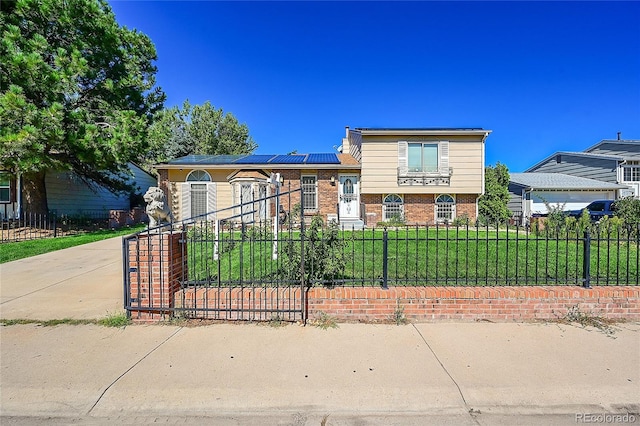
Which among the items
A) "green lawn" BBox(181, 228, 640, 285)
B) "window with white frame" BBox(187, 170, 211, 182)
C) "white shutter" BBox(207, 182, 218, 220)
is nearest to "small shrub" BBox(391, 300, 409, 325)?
"green lawn" BBox(181, 228, 640, 285)

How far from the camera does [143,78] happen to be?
15.9m

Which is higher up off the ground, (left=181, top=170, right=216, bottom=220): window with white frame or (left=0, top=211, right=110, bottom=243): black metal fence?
(left=181, top=170, right=216, bottom=220): window with white frame

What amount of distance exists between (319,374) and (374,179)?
14.2 m

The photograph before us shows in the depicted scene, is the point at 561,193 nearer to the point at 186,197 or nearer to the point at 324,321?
the point at 324,321

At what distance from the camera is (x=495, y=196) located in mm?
17984

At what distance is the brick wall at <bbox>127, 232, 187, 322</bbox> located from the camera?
412cm

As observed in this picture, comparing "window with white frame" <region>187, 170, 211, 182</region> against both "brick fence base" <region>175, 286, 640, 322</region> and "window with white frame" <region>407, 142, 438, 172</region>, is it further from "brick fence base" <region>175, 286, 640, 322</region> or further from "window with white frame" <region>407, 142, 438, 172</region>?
"brick fence base" <region>175, 286, 640, 322</region>

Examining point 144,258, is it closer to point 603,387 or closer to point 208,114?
point 603,387

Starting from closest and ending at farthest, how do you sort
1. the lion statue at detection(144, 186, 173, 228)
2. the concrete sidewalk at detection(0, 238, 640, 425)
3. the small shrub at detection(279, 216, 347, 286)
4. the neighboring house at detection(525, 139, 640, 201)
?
1. the concrete sidewalk at detection(0, 238, 640, 425)
2. the small shrub at detection(279, 216, 347, 286)
3. the lion statue at detection(144, 186, 173, 228)
4. the neighboring house at detection(525, 139, 640, 201)

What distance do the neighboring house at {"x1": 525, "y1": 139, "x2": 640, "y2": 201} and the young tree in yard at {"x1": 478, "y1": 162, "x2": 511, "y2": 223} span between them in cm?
954

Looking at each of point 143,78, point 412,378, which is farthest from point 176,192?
point 412,378

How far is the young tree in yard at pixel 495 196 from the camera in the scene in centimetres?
1748

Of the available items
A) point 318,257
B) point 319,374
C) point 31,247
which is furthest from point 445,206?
point 31,247

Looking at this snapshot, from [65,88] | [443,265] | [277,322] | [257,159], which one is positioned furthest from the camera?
[257,159]
